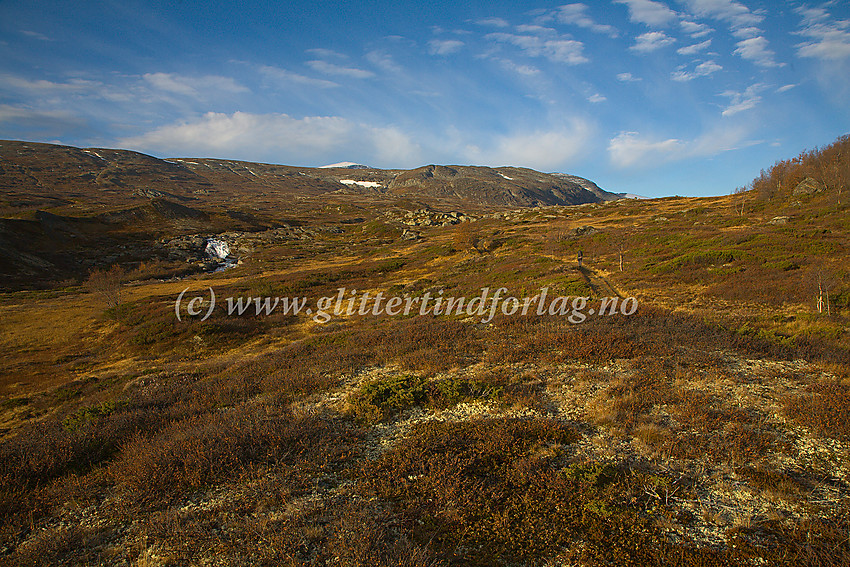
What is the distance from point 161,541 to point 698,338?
1548 cm

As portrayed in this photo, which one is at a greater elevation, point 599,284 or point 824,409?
point 599,284

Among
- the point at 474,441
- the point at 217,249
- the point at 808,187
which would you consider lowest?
the point at 474,441

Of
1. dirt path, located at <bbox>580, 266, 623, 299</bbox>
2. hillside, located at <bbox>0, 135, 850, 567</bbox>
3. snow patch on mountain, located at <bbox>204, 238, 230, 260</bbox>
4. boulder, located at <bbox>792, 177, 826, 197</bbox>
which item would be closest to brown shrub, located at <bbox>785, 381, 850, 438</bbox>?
hillside, located at <bbox>0, 135, 850, 567</bbox>

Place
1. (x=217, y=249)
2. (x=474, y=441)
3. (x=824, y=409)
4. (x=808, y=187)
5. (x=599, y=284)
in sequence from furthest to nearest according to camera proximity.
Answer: (x=217, y=249)
(x=808, y=187)
(x=599, y=284)
(x=824, y=409)
(x=474, y=441)

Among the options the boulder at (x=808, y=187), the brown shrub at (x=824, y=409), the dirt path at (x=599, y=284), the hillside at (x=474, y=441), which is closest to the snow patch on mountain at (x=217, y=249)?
the hillside at (x=474, y=441)

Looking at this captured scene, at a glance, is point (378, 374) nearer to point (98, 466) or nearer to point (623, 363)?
point (98, 466)

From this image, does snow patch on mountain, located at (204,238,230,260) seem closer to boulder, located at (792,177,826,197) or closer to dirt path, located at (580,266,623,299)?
dirt path, located at (580,266,623,299)

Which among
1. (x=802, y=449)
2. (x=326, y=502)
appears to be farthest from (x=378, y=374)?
(x=802, y=449)

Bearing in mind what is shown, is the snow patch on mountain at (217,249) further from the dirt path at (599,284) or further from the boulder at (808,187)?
the boulder at (808,187)

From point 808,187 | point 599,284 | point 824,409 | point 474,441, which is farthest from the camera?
point 808,187

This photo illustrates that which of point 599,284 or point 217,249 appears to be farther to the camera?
point 217,249

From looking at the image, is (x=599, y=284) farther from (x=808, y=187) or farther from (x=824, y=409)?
(x=808, y=187)

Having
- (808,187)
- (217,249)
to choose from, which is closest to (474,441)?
(808,187)

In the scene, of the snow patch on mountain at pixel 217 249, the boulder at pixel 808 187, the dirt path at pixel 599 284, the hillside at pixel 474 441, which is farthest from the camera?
the snow patch on mountain at pixel 217 249
